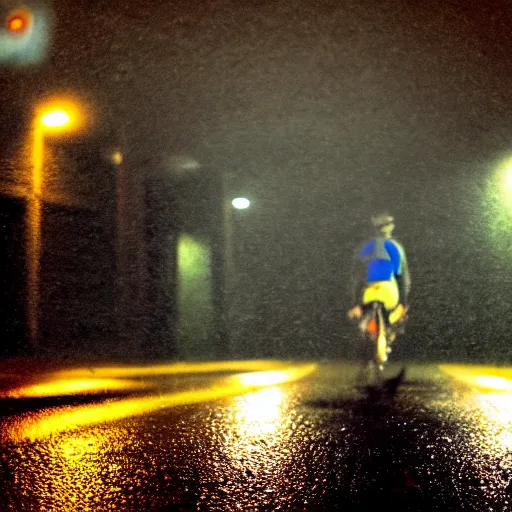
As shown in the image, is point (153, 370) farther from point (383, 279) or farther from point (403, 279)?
point (403, 279)

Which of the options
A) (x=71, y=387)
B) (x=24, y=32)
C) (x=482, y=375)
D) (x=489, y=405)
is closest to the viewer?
(x=489, y=405)

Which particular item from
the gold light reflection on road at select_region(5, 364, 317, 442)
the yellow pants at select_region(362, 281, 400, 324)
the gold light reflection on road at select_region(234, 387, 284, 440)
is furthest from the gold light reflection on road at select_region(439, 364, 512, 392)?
the gold light reflection on road at select_region(234, 387, 284, 440)

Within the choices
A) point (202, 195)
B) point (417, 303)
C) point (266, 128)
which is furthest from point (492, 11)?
point (202, 195)

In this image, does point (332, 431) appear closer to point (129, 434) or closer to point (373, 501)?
point (373, 501)

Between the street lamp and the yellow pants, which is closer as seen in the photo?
the street lamp

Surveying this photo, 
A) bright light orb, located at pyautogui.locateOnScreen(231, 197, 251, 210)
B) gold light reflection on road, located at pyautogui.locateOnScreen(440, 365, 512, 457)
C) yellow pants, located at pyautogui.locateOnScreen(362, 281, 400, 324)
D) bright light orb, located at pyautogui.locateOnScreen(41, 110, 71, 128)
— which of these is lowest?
gold light reflection on road, located at pyautogui.locateOnScreen(440, 365, 512, 457)

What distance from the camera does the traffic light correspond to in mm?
4762

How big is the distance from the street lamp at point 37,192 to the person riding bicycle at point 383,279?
2.66 m

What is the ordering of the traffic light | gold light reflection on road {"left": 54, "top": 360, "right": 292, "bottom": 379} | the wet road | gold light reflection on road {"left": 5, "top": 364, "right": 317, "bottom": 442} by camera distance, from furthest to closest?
1. the traffic light
2. gold light reflection on road {"left": 54, "top": 360, "right": 292, "bottom": 379}
3. gold light reflection on road {"left": 5, "top": 364, "right": 317, "bottom": 442}
4. the wet road

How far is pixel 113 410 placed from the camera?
3.38 metres

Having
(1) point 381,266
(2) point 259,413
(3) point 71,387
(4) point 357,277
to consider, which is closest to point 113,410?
(3) point 71,387

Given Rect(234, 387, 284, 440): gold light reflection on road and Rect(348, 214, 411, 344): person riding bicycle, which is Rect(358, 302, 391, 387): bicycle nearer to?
Rect(348, 214, 411, 344): person riding bicycle

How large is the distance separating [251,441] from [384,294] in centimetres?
209

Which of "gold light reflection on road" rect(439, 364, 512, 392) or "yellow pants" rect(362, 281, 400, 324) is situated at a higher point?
"yellow pants" rect(362, 281, 400, 324)
